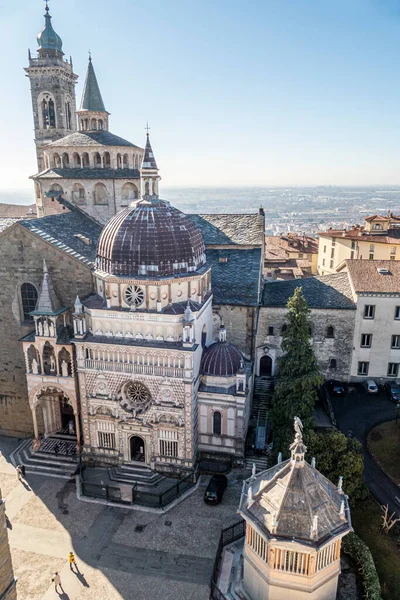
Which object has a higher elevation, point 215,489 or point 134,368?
point 134,368

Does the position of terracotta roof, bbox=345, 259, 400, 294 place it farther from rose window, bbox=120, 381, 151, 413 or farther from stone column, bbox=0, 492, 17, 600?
stone column, bbox=0, 492, 17, 600

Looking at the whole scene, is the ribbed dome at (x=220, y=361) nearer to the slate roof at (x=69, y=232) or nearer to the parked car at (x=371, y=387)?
the slate roof at (x=69, y=232)

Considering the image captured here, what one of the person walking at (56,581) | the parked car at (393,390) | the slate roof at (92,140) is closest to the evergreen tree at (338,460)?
the person walking at (56,581)

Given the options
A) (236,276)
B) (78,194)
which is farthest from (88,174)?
(236,276)

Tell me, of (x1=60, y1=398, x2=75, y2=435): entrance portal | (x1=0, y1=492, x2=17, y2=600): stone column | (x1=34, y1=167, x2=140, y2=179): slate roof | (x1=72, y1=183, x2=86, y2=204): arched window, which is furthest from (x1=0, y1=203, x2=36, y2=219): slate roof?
(x1=0, y1=492, x2=17, y2=600): stone column

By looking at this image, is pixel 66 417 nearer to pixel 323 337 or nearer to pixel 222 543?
pixel 222 543

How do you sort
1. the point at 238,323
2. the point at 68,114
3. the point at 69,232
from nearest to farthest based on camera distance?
the point at 69,232 < the point at 238,323 < the point at 68,114

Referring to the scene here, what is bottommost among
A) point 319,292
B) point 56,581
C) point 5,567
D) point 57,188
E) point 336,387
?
point 56,581

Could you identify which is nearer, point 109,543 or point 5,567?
point 5,567
